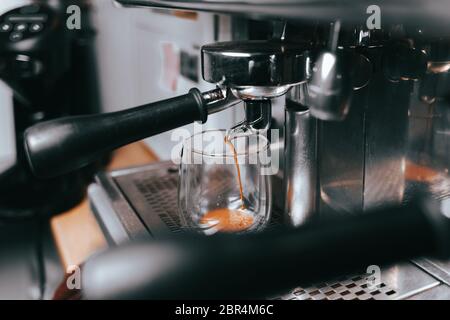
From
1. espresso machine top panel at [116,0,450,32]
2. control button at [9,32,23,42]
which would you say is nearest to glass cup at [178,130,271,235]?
espresso machine top panel at [116,0,450,32]

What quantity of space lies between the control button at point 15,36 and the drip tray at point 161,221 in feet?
0.93

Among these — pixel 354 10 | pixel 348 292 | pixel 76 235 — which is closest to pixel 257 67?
pixel 354 10

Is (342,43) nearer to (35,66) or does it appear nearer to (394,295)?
(394,295)

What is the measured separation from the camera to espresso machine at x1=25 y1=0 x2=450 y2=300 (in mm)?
322

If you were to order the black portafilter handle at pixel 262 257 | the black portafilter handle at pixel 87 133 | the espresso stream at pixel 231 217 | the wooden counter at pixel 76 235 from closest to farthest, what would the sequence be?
the black portafilter handle at pixel 262 257
the black portafilter handle at pixel 87 133
the espresso stream at pixel 231 217
the wooden counter at pixel 76 235

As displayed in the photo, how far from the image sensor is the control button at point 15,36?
2.76 ft

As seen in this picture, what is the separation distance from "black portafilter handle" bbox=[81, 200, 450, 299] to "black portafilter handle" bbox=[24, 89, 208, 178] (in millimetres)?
132

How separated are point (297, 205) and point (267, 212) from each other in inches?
2.0

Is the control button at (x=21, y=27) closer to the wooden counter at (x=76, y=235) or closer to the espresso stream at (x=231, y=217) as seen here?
the wooden counter at (x=76, y=235)

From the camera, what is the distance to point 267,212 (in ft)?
1.71

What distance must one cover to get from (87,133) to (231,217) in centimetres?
18

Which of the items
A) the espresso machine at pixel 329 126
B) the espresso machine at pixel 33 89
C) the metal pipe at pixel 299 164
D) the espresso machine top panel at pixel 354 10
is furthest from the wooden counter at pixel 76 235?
the espresso machine top panel at pixel 354 10

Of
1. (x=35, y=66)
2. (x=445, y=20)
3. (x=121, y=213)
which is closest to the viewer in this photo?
(x=445, y=20)
